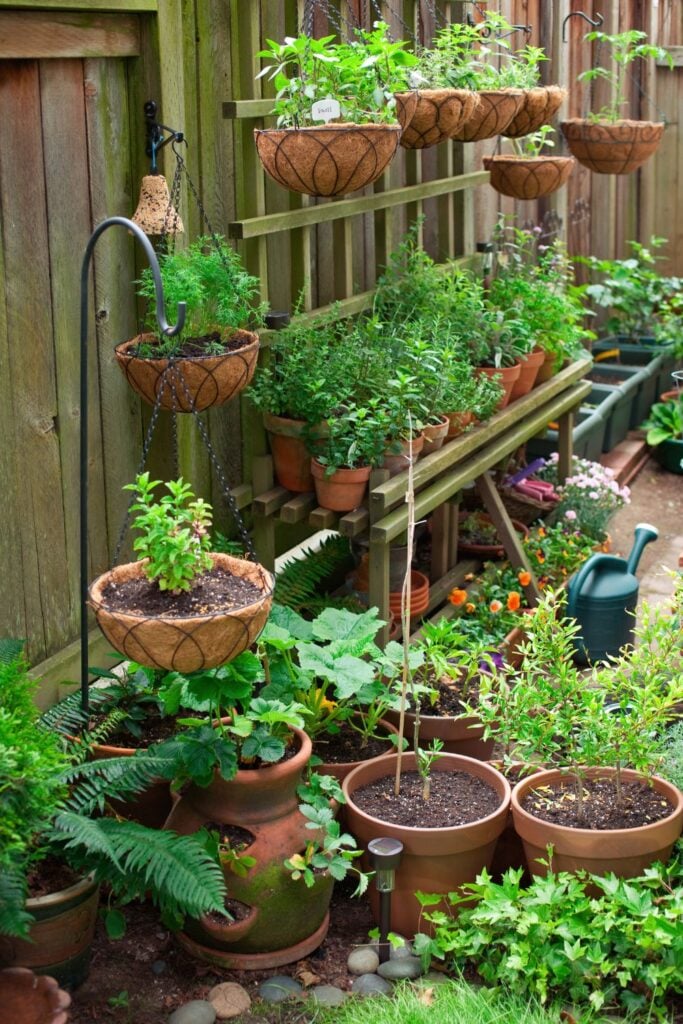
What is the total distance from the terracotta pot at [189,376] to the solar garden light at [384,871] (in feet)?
3.93

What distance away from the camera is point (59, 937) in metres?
3.14

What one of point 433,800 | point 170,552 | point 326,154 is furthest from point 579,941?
point 326,154

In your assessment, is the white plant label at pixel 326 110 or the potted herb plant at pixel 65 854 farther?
the white plant label at pixel 326 110

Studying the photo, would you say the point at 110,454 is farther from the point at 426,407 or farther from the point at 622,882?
the point at 622,882

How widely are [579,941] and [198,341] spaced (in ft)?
6.10

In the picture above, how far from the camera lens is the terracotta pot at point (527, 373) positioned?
5457 mm

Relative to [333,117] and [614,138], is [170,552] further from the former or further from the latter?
[614,138]

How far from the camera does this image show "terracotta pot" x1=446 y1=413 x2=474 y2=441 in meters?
4.69

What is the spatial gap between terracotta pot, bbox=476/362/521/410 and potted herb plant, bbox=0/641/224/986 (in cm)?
240

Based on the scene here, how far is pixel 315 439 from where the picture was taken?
430 centimetres

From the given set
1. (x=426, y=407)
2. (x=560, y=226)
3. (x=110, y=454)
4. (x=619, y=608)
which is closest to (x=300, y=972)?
(x=110, y=454)

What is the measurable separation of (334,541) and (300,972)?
1.68 meters

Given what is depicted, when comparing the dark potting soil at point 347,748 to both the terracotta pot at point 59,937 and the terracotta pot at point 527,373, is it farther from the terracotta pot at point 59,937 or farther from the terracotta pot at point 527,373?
the terracotta pot at point 527,373

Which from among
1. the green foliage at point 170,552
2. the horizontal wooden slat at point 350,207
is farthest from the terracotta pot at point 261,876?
the horizontal wooden slat at point 350,207
